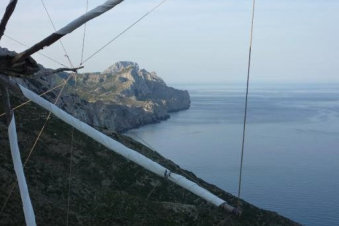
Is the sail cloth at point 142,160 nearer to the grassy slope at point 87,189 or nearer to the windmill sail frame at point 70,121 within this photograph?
the windmill sail frame at point 70,121

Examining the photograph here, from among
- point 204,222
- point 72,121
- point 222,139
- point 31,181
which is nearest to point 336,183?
point 222,139

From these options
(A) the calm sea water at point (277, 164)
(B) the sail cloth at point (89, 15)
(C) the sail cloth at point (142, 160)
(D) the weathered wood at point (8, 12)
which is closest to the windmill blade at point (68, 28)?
(B) the sail cloth at point (89, 15)

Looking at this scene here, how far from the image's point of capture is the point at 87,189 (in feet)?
148

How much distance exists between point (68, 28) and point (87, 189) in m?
36.1

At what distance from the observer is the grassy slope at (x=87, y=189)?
34.9m

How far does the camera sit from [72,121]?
1302 cm

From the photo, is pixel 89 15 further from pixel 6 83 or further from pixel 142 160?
pixel 142 160

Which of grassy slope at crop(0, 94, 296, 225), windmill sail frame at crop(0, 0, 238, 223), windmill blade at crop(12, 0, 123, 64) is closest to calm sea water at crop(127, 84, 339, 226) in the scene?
grassy slope at crop(0, 94, 296, 225)

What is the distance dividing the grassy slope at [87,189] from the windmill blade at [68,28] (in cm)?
1527

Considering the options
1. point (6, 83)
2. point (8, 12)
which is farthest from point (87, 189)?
point (8, 12)

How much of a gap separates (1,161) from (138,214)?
548 inches

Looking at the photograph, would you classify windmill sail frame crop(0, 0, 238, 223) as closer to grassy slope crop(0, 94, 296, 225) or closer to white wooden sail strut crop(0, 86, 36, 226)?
white wooden sail strut crop(0, 86, 36, 226)

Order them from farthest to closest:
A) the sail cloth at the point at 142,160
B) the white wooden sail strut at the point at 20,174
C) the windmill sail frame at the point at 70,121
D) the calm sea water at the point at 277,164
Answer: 1. the calm sea water at the point at 277,164
2. the white wooden sail strut at the point at 20,174
3. the sail cloth at the point at 142,160
4. the windmill sail frame at the point at 70,121

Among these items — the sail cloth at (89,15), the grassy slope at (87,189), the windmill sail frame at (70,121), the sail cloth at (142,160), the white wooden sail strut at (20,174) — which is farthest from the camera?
the grassy slope at (87,189)
